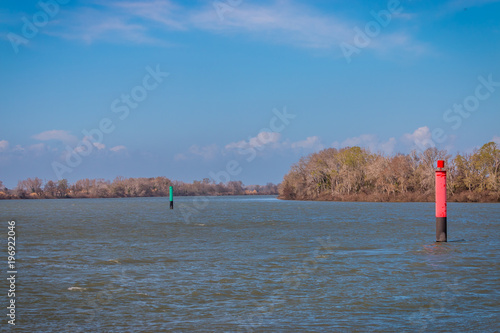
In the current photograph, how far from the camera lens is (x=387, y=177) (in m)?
96.9

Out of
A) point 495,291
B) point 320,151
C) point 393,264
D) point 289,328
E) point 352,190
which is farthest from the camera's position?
point 320,151

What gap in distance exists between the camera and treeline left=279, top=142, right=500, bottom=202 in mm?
84125

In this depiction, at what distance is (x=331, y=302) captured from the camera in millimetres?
9383

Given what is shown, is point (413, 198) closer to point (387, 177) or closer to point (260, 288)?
point (387, 177)

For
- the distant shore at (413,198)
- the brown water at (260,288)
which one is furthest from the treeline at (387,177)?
the brown water at (260,288)

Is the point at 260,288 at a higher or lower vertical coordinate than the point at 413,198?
lower

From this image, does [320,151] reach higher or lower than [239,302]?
higher

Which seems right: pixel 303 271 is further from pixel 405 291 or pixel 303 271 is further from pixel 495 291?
pixel 495 291

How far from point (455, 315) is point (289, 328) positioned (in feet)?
8.48

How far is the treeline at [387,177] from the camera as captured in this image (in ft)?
276

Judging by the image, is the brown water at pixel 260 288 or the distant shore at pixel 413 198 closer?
the brown water at pixel 260 288

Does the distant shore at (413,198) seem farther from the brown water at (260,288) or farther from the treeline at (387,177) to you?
the brown water at (260,288)

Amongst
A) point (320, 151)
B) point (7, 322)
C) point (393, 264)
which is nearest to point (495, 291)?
point (393, 264)

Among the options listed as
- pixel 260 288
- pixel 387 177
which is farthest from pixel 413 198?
pixel 260 288
